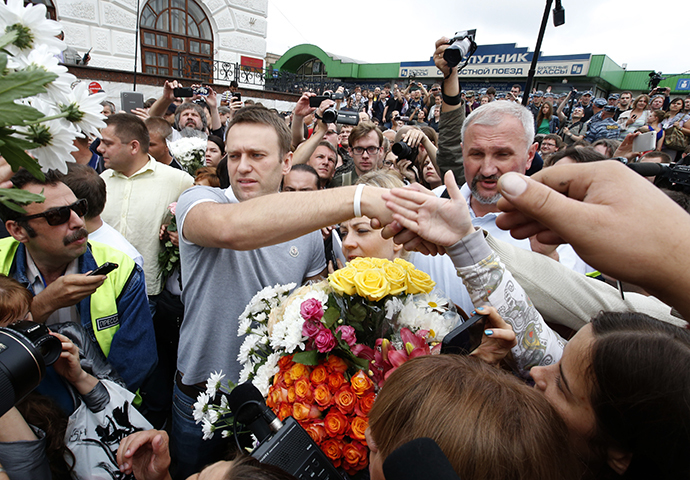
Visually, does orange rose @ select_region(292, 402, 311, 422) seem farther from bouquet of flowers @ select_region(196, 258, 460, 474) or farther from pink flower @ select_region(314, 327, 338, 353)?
pink flower @ select_region(314, 327, 338, 353)

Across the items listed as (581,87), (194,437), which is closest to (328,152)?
(194,437)

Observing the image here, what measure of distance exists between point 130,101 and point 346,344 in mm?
8377

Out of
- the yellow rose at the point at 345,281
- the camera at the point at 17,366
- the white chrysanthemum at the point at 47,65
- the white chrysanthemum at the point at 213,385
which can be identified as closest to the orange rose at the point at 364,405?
the yellow rose at the point at 345,281

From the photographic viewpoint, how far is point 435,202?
1443 millimetres

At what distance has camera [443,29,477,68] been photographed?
294cm

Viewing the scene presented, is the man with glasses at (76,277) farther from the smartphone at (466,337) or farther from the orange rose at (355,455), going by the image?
the smartphone at (466,337)

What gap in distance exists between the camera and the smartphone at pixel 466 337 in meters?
1.00

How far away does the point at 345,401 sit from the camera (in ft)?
3.67

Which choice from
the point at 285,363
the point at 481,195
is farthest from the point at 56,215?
the point at 481,195

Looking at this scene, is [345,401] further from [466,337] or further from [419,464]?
[419,464]

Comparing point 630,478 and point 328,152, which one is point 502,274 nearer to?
point 630,478

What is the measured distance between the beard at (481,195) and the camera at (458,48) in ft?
3.80

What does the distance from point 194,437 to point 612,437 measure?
190 cm

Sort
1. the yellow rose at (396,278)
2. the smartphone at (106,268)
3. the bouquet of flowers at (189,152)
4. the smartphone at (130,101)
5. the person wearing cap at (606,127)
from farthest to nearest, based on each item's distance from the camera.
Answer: the smartphone at (130,101)
the person wearing cap at (606,127)
the bouquet of flowers at (189,152)
the smartphone at (106,268)
the yellow rose at (396,278)
